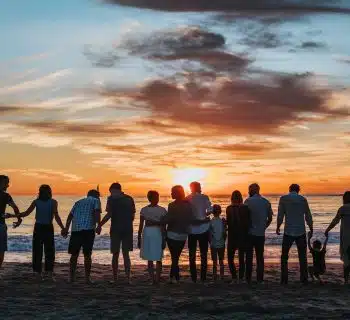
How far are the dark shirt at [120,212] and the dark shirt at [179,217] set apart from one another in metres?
0.83

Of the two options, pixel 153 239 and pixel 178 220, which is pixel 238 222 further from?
pixel 153 239

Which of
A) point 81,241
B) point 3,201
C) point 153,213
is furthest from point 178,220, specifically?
point 3,201

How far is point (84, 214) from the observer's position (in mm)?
12438

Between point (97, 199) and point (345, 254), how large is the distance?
223 inches

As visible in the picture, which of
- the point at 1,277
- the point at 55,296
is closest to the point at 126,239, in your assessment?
the point at 55,296

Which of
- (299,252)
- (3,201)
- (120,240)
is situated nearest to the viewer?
(3,201)

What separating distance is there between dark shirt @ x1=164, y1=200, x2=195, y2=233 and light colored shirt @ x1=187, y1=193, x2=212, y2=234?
0.71ft

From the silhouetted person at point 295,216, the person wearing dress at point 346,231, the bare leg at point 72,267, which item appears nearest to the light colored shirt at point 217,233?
the silhouetted person at point 295,216

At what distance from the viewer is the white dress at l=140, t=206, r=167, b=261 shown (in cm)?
1248

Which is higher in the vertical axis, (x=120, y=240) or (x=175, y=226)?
(x=175, y=226)

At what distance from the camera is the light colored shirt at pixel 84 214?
489 inches

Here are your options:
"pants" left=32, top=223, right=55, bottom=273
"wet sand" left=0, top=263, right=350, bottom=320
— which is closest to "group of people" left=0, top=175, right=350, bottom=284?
"pants" left=32, top=223, right=55, bottom=273

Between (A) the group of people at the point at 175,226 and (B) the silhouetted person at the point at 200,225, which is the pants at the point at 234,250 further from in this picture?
(B) the silhouetted person at the point at 200,225

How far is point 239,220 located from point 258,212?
0.45 metres
